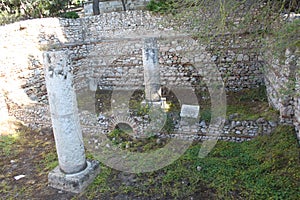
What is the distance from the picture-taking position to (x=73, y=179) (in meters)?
3.95

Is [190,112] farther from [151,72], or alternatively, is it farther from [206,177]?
[206,177]

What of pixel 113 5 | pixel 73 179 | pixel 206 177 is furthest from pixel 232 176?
pixel 113 5

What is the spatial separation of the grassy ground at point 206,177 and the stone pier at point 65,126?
0.62ft

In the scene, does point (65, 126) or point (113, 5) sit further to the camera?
point (113, 5)

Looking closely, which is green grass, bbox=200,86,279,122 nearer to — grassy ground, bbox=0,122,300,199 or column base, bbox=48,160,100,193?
grassy ground, bbox=0,122,300,199

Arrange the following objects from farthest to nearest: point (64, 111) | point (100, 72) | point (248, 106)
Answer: point (100, 72), point (248, 106), point (64, 111)

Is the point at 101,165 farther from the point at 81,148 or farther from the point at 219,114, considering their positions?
the point at 219,114

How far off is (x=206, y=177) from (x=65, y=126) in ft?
7.64

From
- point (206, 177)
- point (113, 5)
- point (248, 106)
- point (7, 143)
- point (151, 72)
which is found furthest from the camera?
point (113, 5)

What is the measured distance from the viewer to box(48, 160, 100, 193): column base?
3.93 metres

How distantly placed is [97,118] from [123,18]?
467 cm

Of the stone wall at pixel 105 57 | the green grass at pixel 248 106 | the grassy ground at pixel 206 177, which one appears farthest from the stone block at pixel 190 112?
the stone wall at pixel 105 57

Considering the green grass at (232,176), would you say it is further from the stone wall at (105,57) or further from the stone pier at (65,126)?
the stone wall at (105,57)

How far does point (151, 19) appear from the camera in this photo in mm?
9141
